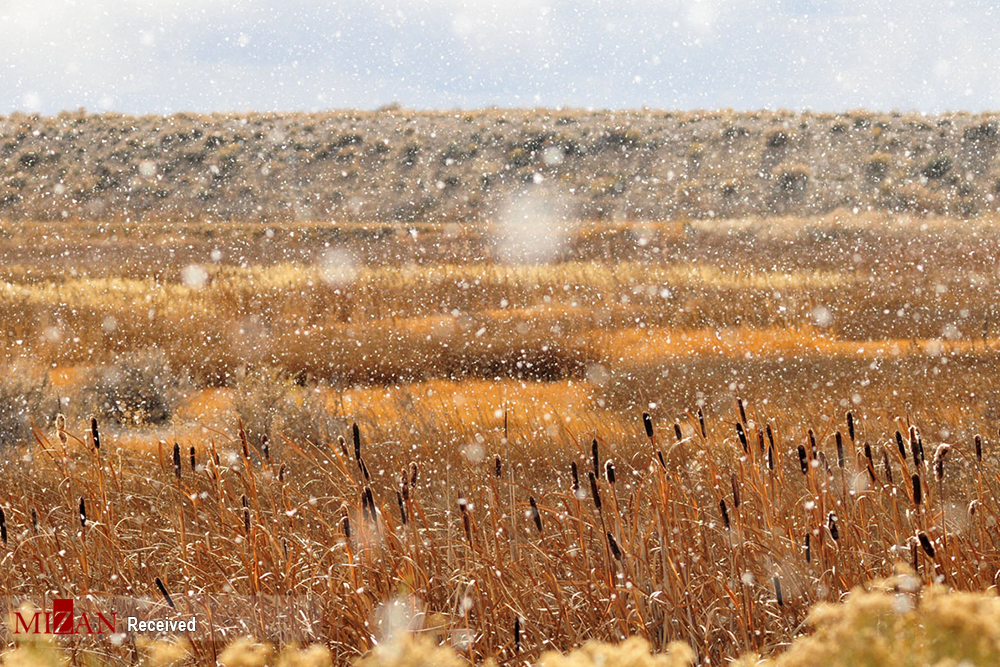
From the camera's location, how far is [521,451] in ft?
17.8

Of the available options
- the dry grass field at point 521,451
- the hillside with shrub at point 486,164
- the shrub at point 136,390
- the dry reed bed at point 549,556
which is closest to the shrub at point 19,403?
the dry grass field at point 521,451

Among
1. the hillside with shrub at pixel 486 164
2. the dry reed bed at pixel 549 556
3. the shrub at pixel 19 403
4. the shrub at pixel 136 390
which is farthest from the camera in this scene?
the hillside with shrub at pixel 486 164

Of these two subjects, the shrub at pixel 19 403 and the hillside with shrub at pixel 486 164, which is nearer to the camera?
the shrub at pixel 19 403

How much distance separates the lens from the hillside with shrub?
34.9 meters

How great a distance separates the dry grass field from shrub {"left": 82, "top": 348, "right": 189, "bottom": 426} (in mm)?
32

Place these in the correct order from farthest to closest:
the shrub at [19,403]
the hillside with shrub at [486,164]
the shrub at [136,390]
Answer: the hillside with shrub at [486,164] → the shrub at [136,390] → the shrub at [19,403]

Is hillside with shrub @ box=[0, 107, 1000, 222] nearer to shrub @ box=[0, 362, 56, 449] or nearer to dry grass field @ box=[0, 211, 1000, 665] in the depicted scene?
dry grass field @ box=[0, 211, 1000, 665]

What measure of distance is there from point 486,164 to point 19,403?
3501 centimetres

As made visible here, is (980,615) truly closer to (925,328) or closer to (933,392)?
(933,392)

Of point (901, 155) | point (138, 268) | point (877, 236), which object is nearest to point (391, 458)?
point (138, 268)

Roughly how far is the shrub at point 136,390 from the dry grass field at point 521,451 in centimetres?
3

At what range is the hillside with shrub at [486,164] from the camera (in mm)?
34875

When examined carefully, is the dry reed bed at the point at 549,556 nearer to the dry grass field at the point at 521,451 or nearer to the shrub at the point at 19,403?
the dry grass field at the point at 521,451

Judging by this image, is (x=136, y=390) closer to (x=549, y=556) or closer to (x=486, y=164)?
(x=549, y=556)
